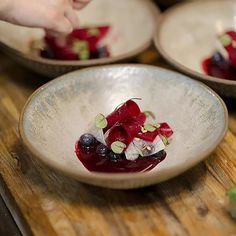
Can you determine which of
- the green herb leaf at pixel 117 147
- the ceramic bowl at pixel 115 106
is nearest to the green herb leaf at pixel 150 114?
the ceramic bowl at pixel 115 106

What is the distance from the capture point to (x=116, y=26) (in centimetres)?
125

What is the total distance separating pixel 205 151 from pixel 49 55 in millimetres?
464

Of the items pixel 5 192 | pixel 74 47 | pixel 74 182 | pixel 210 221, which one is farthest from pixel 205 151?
pixel 74 47

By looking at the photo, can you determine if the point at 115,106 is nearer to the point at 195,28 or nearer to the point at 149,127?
the point at 149,127

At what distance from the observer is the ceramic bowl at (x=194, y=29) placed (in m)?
1.13

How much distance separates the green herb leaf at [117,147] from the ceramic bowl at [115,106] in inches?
2.2

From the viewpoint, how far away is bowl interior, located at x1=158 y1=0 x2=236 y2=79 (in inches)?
45.1

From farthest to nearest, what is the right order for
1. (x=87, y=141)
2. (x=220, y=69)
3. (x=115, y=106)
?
(x=220, y=69) < (x=115, y=106) < (x=87, y=141)

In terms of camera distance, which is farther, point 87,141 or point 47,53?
point 47,53

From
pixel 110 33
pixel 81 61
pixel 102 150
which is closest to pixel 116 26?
pixel 110 33

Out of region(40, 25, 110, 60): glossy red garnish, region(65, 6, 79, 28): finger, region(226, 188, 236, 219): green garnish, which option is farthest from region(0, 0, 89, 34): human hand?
region(226, 188, 236, 219): green garnish

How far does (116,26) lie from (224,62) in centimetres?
28

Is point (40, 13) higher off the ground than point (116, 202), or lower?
higher

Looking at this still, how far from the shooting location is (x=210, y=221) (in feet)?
2.56
